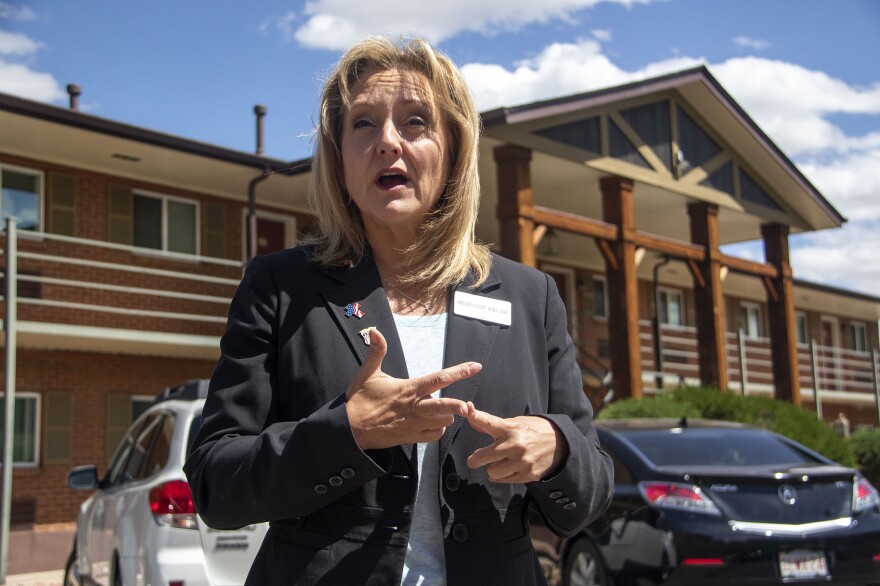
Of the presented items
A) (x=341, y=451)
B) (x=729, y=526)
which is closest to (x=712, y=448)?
(x=729, y=526)

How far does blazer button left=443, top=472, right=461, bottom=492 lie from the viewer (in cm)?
198

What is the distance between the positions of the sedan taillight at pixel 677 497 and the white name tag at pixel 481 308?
534cm

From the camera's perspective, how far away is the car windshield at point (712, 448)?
7949 millimetres

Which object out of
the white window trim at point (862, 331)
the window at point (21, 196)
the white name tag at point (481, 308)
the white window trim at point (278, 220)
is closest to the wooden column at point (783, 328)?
the white window trim at point (278, 220)

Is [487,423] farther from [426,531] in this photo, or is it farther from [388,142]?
[388,142]

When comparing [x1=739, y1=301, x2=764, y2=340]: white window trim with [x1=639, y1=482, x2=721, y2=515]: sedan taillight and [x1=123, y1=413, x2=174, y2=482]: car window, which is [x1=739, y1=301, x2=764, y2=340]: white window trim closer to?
[x1=639, y1=482, x2=721, y2=515]: sedan taillight

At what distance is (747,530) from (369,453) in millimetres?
5602

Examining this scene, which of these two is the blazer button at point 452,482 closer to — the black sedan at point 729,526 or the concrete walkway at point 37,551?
the black sedan at point 729,526

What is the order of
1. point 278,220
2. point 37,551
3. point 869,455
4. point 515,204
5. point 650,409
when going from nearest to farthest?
point 650,409
point 515,204
point 37,551
point 869,455
point 278,220

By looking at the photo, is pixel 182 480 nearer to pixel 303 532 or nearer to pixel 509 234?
pixel 303 532

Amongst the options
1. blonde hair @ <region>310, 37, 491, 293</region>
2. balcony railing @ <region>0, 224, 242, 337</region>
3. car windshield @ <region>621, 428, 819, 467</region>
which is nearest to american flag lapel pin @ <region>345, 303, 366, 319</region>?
blonde hair @ <region>310, 37, 491, 293</region>

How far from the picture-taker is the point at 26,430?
17250mm

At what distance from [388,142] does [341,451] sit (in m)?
0.66

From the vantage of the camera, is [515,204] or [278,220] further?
[278,220]
